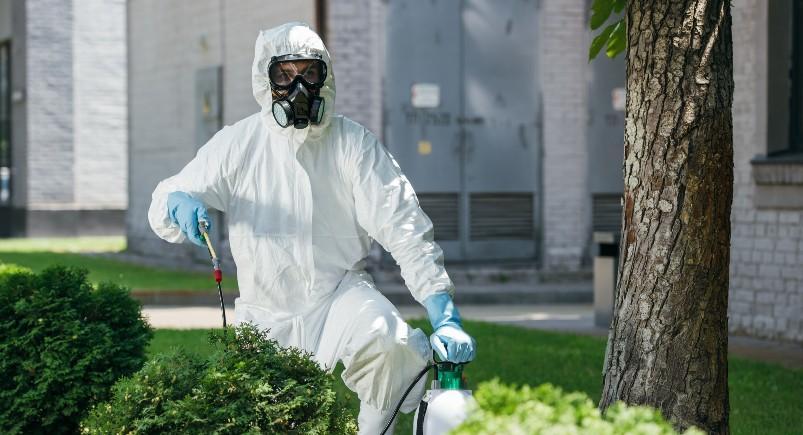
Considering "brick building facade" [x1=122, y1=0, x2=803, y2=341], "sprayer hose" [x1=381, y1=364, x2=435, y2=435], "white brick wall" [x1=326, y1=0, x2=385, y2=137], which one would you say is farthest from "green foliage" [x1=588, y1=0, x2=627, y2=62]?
"white brick wall" [x1=326, y1=0, x2=385, y2=137]

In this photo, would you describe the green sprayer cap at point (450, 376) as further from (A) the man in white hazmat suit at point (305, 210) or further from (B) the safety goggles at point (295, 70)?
(B) the safety goggles at point (295, 70)

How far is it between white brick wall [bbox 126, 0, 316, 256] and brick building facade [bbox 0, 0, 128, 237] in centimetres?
535

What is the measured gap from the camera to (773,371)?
30.8ft

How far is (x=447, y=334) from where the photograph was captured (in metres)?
4.55

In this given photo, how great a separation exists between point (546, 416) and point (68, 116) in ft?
83.3

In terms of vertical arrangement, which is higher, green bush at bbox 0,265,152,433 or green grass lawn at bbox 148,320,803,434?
green bush at bbox 0,265,152,433

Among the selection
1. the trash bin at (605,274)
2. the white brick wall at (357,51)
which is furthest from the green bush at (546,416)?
the white brick wall at (357,51)

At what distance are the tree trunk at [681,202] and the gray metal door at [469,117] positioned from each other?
11.6 meters

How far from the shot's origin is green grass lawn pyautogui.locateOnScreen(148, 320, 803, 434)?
7.52 m

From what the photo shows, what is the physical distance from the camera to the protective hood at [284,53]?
17.1 feet

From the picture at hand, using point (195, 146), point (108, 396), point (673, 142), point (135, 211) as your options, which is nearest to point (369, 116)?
point (195, 146)

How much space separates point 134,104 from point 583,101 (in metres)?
8.30

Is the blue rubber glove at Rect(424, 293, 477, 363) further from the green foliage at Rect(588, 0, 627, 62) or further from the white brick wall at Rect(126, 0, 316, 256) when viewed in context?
the white brick wall at Rect(126, 0, 316, 256)

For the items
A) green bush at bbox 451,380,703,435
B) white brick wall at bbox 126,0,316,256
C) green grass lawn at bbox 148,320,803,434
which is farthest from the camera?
white brick wall at bbox 126,0,316,256
